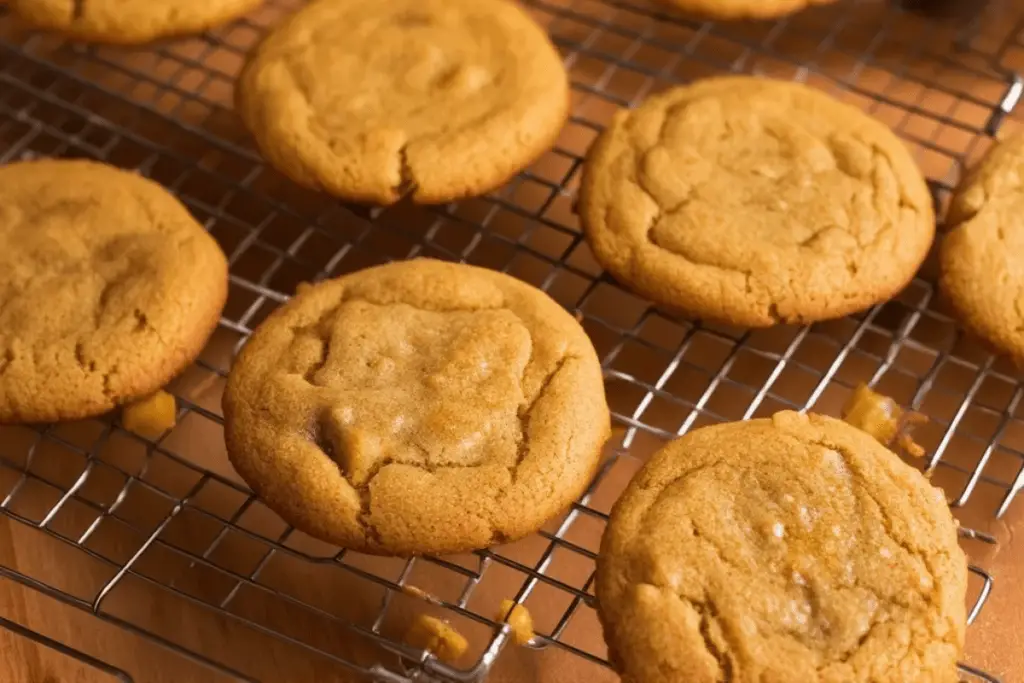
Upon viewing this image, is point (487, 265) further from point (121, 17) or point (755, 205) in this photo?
point (121, 17)

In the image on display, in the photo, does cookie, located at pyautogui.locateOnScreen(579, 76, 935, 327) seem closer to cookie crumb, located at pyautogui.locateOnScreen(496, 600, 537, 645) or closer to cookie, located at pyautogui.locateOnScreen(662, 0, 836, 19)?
cookie, located at pyautogui.locateOnScreen(662, 0, 836, 19)

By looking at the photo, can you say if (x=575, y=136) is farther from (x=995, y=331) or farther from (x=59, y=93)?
(x=59, y=93)

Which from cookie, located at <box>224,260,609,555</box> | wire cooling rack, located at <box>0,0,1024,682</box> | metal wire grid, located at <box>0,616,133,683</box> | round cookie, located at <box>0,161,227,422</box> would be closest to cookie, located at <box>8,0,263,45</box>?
wire cooling rack, located at <box>0,0,1024,682</box>

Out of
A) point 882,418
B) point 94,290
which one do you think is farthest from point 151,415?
point 882,418

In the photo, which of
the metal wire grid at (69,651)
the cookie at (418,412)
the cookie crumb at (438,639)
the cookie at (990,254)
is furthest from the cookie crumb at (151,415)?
the cookie at (990,254)

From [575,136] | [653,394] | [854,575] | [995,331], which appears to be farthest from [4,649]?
[995,331]

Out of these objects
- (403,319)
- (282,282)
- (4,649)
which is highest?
(403,319)

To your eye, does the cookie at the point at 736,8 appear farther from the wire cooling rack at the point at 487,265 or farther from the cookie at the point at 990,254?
the cookie at the point at 990,254
